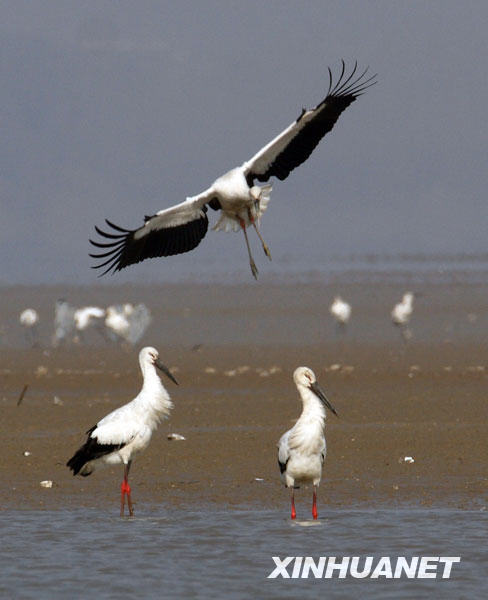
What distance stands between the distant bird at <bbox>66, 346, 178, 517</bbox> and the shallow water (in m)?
0.39

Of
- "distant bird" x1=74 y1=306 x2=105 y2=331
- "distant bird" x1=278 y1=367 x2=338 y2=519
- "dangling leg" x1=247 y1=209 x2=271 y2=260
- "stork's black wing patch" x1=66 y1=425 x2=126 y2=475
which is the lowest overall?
"distant bird" x1=278 y1=367 x2=338 y2=519

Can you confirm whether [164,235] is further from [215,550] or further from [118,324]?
[118,324]

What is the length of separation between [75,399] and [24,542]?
7.20m

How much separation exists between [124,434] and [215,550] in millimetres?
1694

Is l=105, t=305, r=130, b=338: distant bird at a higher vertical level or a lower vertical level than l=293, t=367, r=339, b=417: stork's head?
higher

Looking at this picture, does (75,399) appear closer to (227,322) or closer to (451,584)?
(451,584)

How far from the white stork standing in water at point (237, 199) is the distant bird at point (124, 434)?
1.90 metres

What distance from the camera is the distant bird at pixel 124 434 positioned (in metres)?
9.20

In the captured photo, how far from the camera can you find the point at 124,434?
923 centimetres

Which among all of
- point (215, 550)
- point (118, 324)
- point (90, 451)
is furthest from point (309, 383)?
point (118, 324)

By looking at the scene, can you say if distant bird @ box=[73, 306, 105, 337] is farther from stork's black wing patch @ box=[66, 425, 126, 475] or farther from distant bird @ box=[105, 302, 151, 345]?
stork's black wing patch @ box=[66, 425, 126, 475]

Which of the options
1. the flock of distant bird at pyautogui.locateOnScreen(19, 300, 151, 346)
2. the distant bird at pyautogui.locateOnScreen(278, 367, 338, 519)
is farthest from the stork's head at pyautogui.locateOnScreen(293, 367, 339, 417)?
the flock of distant bird at pyautogui.locateOnScreen(19, 300, 151, 346)

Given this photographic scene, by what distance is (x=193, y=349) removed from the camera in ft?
74.5

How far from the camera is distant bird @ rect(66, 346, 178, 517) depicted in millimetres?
9203
